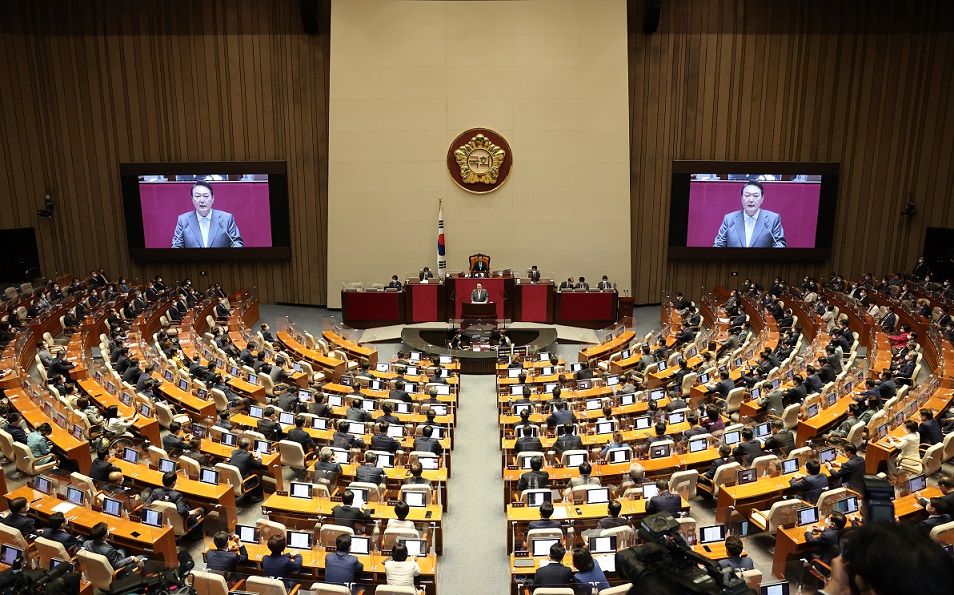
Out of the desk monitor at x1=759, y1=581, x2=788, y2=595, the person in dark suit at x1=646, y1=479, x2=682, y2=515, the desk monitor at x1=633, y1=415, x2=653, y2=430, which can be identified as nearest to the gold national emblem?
the desk monitor at x1=633, y1=415, x2=653, y2=430

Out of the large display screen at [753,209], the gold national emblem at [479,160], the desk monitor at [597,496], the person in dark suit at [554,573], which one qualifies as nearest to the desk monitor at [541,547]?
the person in dark suit at [554,573]

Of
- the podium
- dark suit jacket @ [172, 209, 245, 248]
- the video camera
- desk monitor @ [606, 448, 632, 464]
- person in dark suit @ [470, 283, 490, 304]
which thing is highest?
dark suit jacket @ [172, 209, 245, 248]

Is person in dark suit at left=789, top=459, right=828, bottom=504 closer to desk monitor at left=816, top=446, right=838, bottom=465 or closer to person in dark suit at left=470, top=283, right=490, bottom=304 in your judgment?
desk monitor at left=816, top=446, right=838, bottom=465

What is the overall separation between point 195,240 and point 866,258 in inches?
905

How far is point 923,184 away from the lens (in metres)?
23.3

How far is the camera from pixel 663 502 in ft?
28.1

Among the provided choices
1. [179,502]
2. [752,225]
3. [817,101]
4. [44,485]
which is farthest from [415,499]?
[817,101]

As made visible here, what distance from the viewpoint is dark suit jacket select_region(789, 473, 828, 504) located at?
8.77m

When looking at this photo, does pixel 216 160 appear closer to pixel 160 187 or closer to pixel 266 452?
pixel 160 187

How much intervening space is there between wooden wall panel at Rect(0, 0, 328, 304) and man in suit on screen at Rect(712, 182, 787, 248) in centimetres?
1374

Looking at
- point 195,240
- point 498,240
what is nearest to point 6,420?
point 195,240

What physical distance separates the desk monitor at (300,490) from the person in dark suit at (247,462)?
4.20ft

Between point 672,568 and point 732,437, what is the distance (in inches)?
317

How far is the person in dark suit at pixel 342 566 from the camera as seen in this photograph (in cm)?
734
